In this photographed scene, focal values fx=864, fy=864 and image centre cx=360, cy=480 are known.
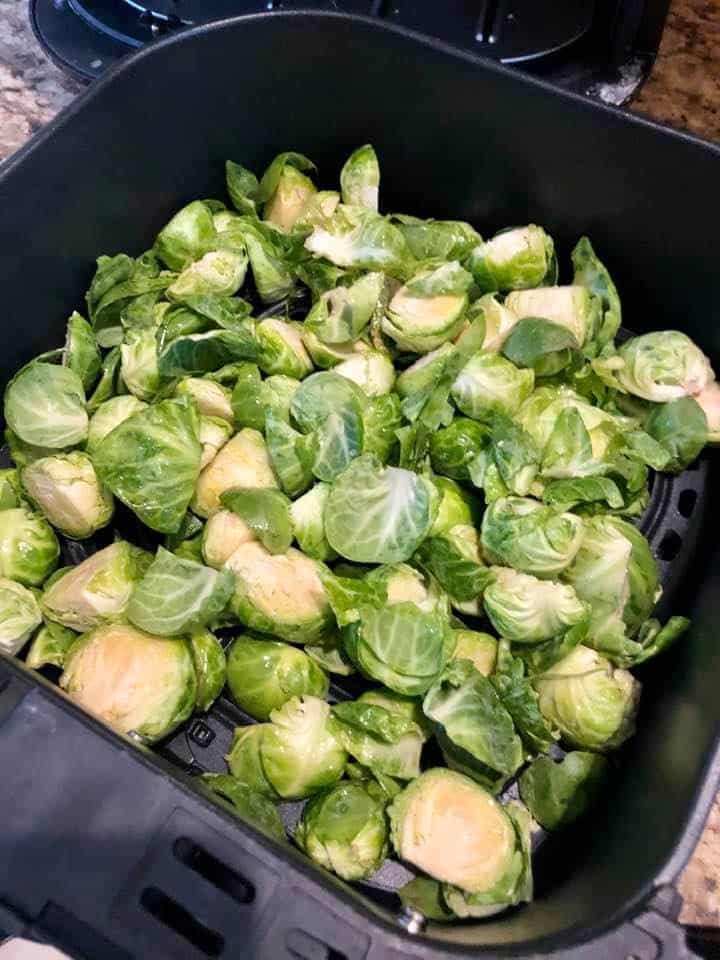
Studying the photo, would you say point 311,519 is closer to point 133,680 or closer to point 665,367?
point 133,680

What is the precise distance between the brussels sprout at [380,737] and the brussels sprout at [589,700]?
0.16 meters

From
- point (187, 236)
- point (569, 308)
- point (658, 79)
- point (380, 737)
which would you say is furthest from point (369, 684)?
point (658, 79)

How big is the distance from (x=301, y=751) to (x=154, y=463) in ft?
1.18

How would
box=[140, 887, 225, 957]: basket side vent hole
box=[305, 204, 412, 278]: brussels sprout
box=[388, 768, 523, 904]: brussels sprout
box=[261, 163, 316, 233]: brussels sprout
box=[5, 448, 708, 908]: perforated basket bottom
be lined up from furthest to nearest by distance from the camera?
box=[261, 163, 316, 233]: brussels sprout
box=[305, 204, 412, 278]: brussels sprout
box=[5, 448, 708, 908]: perforated basket bottom
box=[388, 768, 523, 904]: brussels sprout
box=[140, 887, 225, 957]: basket side vent hole

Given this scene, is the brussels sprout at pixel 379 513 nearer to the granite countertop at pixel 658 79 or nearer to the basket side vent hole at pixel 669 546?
the basket side vent hole at pixel 669 546

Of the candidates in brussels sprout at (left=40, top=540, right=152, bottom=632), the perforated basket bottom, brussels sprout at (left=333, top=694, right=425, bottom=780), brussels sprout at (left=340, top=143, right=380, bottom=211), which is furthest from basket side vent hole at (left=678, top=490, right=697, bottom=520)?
brussels sprout at (left=40, top=540, right=152, bottom=632)

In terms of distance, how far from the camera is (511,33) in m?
1.28

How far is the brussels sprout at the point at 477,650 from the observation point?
0.99m

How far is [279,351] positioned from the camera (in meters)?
1.13

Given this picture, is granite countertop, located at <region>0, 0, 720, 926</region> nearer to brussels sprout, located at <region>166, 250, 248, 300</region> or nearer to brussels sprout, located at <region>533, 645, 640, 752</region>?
brussels sprout, located at <region>166, 250, 248, 300</region>

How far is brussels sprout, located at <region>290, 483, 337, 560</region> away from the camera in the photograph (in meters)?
1.01

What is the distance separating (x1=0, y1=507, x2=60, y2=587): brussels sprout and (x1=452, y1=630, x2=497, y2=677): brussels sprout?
0.50 metres

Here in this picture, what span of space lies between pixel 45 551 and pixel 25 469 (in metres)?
0.10

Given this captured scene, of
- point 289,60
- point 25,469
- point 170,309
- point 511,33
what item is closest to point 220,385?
point 170,309
